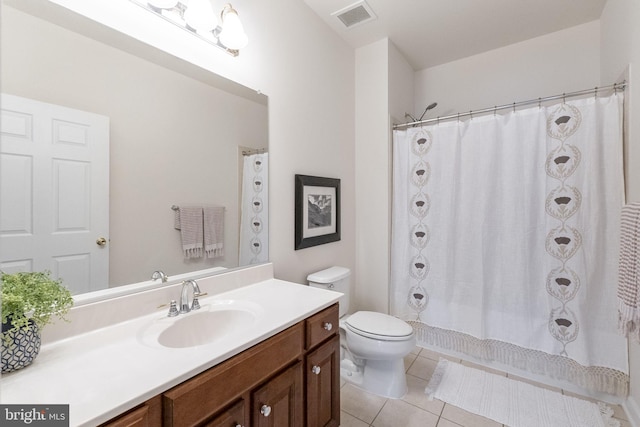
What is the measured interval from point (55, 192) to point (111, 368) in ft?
1.93

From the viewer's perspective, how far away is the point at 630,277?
1180mm

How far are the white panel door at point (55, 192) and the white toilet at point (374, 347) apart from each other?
1217 mm

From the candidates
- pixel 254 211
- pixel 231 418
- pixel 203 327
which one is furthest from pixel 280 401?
pixel 254 211

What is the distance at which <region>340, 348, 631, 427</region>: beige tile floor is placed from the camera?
154 centimetres

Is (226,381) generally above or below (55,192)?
below

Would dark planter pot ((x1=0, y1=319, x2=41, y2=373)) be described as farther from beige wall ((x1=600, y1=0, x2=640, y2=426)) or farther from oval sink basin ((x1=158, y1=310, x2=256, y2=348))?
beige wall ((x1=600, y1=0, x2=640, y2=426))

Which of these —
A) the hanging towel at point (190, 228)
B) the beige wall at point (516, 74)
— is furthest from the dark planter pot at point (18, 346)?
the beige wall at point (516, 74)

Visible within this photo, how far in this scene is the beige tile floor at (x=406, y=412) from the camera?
1.54 m

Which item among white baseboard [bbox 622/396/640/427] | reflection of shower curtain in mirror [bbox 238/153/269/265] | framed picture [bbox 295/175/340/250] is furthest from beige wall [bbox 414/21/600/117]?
white baseboard [bbox 622/396/640/427]

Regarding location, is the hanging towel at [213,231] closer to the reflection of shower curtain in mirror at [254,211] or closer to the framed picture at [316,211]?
the reflection of shower curtain in mirror at [254,211]

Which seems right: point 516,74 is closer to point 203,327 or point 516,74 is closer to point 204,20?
point 204,20

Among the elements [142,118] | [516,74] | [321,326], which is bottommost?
[321,326]

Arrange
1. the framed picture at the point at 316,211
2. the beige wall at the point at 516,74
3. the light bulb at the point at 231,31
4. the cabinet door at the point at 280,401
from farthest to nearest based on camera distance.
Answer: the beige wall at the point at 516,74 < the framed picture at the point at 316,211 < the light bulb at the point at 231,31 < the cabinet door at the point at 280,401

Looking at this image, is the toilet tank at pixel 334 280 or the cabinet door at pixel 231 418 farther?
the toilet tank at pixel 334 280
